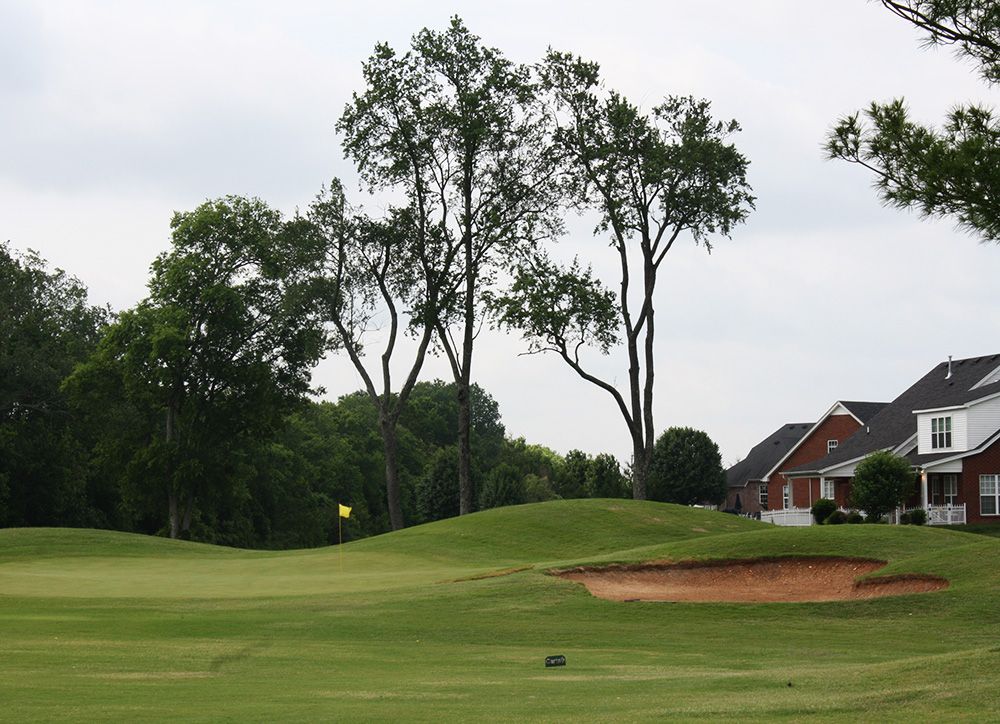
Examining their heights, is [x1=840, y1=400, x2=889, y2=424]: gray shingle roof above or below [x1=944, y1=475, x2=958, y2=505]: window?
above

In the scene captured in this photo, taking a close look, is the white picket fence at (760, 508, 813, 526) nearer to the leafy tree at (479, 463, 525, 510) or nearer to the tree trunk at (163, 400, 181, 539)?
the leafy tree at (479, 463, 525, 510)

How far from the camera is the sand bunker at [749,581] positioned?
86.1ft

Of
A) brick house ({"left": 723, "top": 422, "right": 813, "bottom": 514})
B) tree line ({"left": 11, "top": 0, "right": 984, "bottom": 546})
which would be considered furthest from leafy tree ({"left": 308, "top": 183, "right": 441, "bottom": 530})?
brick house ({"left": 723, "top": 422, "right": 813, "bottom": 514})

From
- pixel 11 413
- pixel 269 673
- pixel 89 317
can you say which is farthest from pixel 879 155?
pixel 89 317

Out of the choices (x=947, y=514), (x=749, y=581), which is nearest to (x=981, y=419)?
(x=947, y=514)

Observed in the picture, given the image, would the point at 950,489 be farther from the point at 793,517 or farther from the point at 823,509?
the point at 793,517

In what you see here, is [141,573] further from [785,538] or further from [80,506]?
[80,506]

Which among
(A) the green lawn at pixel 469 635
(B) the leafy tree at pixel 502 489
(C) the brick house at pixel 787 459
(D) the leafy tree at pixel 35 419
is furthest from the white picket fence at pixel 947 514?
(D) the leafy tree at pixel 35 419

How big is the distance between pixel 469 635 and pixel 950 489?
40.7m

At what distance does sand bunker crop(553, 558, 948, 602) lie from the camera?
26.2 metres

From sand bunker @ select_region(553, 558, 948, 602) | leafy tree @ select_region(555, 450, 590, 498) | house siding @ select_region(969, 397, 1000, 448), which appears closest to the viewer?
sand bunker @ select_region(553, 558, 948, 602)

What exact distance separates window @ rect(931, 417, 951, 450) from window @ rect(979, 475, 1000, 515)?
7.83 ft

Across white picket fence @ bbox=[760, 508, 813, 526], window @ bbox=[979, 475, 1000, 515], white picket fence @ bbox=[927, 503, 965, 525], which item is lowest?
white picket fence @ bbox=[760, 508, 813, 526]

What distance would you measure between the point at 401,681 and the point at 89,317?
201ft
